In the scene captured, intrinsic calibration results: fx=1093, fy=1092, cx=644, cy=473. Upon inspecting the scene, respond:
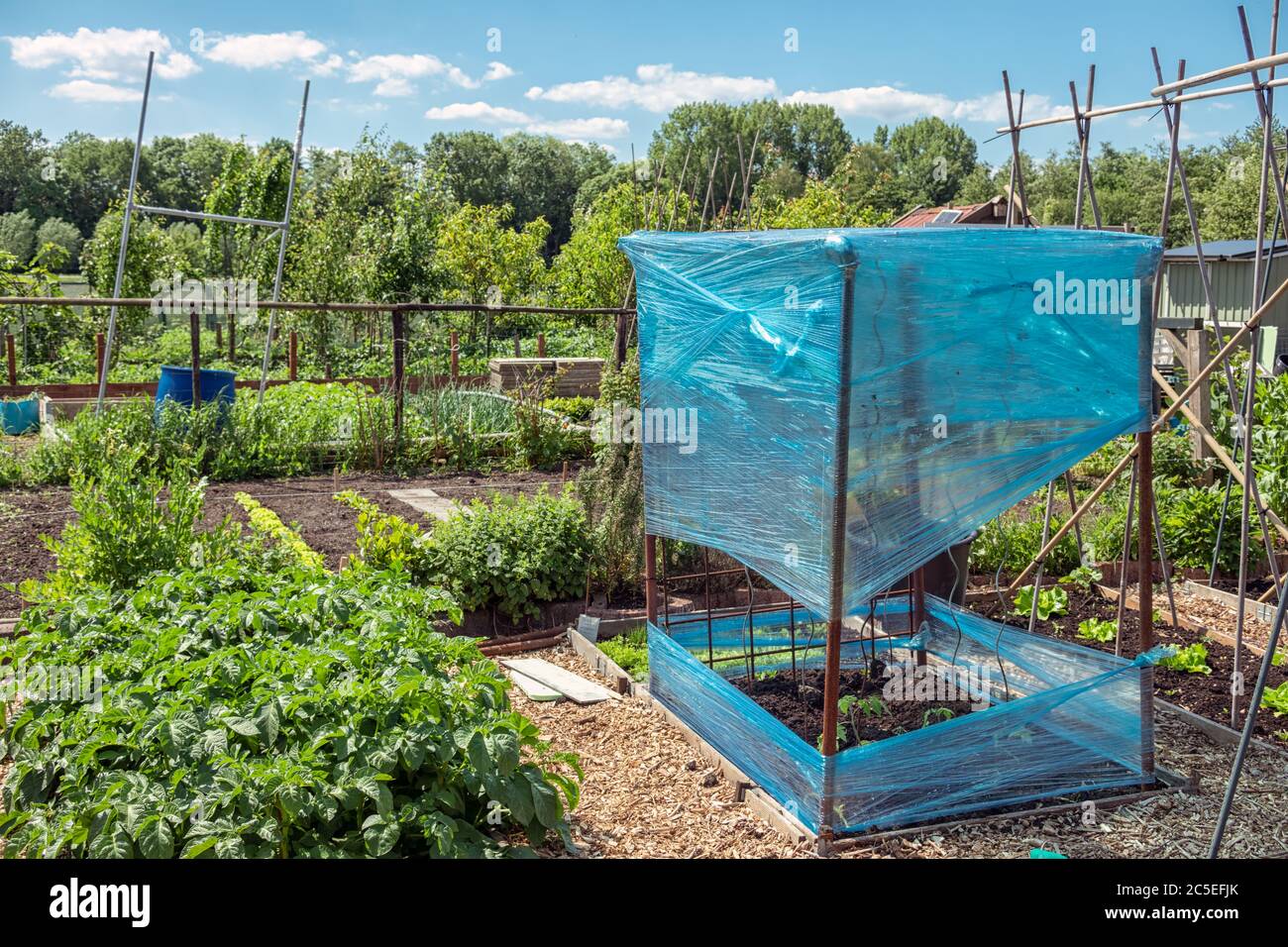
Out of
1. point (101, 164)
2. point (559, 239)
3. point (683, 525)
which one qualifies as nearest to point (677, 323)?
point (683, 525)

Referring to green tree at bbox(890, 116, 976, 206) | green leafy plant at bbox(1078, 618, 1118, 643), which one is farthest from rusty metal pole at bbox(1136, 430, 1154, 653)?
green tree at bbox(890, 116, 976, 206)

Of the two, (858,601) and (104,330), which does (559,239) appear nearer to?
(104,330)

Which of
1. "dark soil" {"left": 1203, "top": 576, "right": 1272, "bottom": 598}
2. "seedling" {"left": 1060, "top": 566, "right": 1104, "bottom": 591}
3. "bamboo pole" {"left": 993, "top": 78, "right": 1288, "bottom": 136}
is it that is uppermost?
"bamboo pole" {"left": 993, "top": 78, "right": 1288, "bottom": 136}

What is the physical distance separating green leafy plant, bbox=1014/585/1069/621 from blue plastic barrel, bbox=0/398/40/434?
1098cm

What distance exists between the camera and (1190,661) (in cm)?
553

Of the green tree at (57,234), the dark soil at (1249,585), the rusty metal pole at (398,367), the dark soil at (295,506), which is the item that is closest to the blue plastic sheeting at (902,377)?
the dark soil at (1249,585)

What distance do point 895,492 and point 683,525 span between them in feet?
4.34

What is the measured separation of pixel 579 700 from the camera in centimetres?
534

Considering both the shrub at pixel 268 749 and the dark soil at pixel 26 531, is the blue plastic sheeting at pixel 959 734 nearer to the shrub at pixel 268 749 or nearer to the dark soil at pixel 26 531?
the shrub at pixel 268 749

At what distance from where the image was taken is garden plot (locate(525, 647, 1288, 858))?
388cm

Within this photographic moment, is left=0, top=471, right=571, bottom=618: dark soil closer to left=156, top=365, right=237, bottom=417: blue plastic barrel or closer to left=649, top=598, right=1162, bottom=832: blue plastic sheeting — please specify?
left=156, top=365, right=237, bottom=417: blue plastic barrel

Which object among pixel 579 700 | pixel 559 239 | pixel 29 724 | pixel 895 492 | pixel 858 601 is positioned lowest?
pixel 579 700

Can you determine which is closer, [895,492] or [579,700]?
[895,492]

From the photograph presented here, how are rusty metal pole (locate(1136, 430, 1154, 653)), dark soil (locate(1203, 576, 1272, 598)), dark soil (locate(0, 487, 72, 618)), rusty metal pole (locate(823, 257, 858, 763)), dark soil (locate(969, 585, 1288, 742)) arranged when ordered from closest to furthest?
rusty metal pole (locate(823, 257, 858, 763)) → rusty metal pole (locate(1136, 430, 1154, 653)) → dark soil (locate(969, 585, 1288, 742)) → dark soil (locate(0, 487, 72, 618)) → dark soil (locate(1203, 576, 1272, 598))
